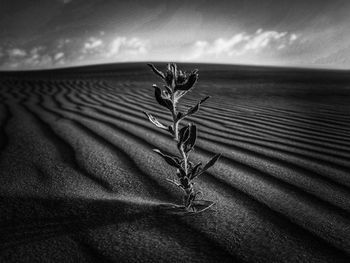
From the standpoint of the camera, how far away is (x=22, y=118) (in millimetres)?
2656

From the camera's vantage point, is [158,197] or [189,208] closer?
[189,208]

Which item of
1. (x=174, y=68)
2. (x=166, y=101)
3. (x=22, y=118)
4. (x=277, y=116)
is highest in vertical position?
(x=174, y=68)

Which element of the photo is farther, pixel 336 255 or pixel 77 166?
pixel 77 166

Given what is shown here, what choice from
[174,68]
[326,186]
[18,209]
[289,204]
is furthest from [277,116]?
[18,209]

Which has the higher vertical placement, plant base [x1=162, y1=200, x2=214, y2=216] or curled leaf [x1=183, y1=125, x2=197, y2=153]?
curled leaf [x1=183, y1=125, x2=197, y2=153]

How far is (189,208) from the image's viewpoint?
106cm

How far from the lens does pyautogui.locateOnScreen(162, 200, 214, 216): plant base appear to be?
1042 millimetres

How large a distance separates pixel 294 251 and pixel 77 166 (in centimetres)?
106

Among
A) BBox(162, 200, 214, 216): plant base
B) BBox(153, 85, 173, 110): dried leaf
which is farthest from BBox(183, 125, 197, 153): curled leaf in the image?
BBox(162, 200, 214, 216): plant base

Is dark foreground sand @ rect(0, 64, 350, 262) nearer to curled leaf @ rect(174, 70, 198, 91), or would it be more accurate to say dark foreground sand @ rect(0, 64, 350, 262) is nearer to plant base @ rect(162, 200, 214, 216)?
plant base @ rect(162, 200, 214, 216)

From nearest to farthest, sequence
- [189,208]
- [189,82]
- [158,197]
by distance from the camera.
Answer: [189,82]
[189,208]
[158,197]

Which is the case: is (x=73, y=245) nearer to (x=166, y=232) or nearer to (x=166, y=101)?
(x=166, y=232)

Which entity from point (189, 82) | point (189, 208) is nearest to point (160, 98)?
point (189, 82)

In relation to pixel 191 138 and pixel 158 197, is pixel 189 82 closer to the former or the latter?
pixel 191 138
